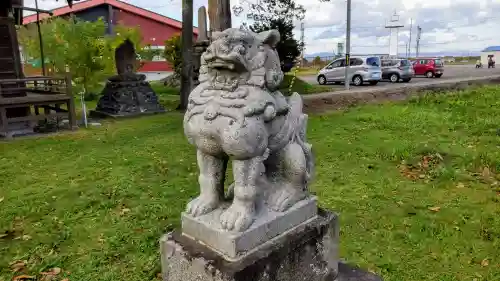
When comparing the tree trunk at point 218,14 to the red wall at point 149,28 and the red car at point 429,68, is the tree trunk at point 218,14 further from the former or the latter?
the red car at point 429,68

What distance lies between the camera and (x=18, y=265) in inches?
135

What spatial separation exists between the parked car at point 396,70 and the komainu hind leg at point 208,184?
20.9 meters

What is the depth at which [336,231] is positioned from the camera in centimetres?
260

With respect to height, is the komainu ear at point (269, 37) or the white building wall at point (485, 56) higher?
the white building wall at point (485, 56)

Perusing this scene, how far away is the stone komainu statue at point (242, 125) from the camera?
203cm

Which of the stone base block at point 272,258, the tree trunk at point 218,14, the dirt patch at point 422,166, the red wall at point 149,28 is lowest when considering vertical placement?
the dirt patch at point 422,166

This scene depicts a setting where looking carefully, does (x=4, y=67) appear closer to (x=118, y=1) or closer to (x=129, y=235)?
(x=129, y=235)

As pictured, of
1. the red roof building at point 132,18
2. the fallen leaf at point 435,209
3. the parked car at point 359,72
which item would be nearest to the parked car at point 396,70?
the parked car at point 359,72

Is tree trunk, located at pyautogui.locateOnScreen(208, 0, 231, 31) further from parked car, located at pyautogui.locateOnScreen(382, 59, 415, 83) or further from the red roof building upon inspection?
the red roof building

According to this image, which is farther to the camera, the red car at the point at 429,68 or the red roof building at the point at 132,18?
the red car at the point at 429,68

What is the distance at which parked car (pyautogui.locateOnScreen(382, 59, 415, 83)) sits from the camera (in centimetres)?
2127

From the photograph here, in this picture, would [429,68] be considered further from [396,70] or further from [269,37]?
[269,37]

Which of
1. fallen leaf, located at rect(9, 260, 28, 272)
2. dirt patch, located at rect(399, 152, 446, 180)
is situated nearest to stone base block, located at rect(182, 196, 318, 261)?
fallen leaf, located at rect(9, 260, 28, 272)

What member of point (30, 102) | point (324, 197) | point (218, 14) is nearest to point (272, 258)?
point (324, 197)
